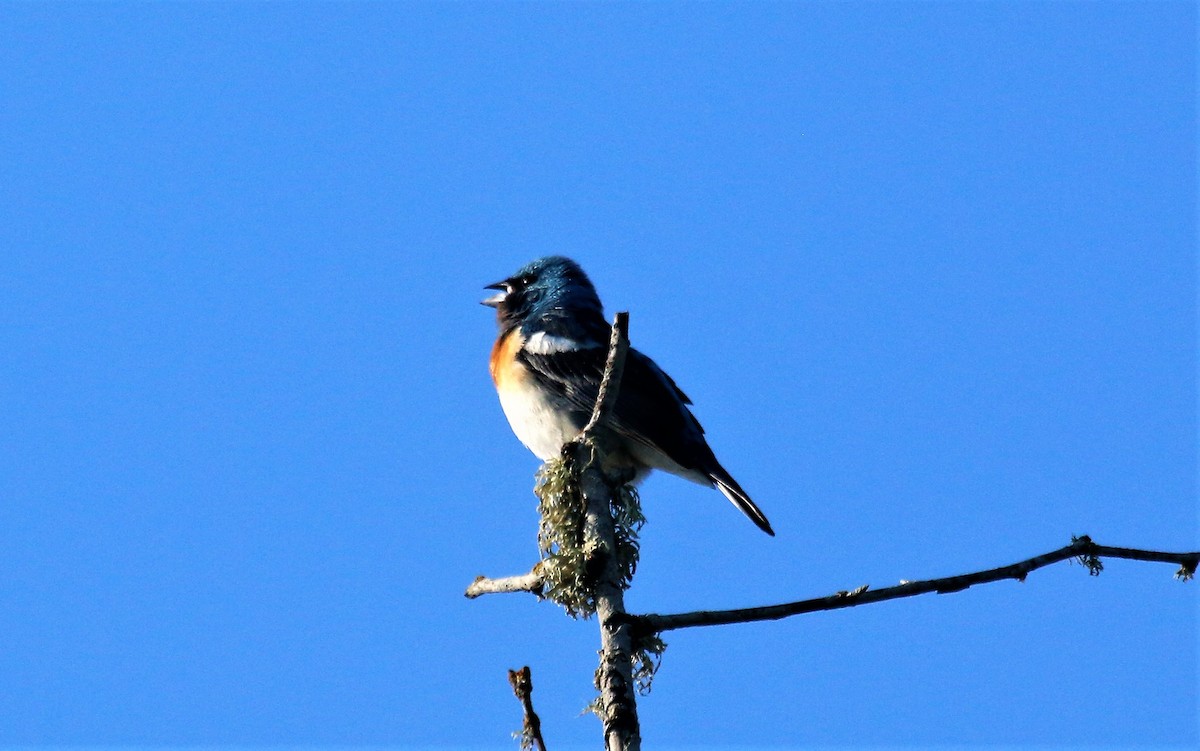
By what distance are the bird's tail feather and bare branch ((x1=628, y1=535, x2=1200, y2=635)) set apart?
11.3 ft

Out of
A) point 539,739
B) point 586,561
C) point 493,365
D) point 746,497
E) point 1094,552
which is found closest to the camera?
point 539,739

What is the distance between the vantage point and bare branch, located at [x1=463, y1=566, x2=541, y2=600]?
5000mm

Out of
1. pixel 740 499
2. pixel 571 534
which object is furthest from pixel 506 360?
Answer: pixel 571 534

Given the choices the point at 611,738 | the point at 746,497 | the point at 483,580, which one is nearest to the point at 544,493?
the point at 483,580

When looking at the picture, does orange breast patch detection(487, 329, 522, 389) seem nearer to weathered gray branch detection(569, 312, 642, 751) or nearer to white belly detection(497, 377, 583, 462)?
white belly detection(497, 377, 583, 462)

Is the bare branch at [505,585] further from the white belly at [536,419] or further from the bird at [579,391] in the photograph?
the white belly at [536,419]

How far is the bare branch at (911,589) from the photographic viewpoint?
3.89 meters

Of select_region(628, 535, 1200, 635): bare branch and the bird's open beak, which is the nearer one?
select_region(628, 535, 1200, 635): bare branch

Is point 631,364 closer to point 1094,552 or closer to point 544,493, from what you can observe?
point 544,493

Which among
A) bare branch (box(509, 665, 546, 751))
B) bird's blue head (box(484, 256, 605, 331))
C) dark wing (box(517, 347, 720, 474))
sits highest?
bird's blue head (box(484, 256, 605, 331))

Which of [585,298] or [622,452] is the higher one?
[585,298]

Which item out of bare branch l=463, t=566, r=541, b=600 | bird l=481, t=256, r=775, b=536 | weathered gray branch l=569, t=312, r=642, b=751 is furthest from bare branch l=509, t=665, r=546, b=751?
bird l=481, t=256, r=775, b=536

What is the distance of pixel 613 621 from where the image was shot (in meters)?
4.33

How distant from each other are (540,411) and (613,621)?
157 inches
